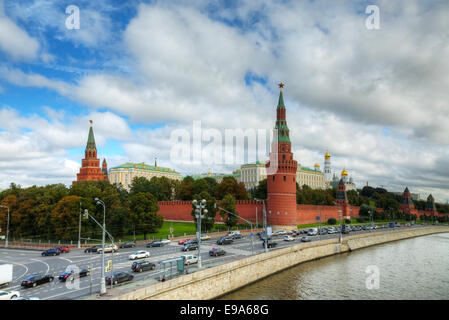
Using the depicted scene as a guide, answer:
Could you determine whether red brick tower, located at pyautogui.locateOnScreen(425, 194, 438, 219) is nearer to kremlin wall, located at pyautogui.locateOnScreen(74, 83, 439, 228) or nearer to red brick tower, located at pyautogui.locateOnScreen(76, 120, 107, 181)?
kremlin wall, located at pyautogui.locateOnScreen(74, 83, 439, 228)

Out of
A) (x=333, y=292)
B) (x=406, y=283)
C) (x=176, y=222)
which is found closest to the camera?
(x=333, y=292)

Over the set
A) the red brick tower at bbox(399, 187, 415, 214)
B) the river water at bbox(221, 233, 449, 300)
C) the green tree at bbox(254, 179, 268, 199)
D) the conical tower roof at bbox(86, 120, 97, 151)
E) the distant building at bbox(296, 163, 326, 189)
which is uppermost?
the conical tower roof at bbox(86, 120, 97, 151)

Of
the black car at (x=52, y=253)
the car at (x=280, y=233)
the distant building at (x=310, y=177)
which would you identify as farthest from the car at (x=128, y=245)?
the distant building at (x=310, y=177)

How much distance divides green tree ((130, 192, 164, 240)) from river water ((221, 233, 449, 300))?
2033 centimetres

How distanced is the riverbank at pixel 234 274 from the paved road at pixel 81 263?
1.38 meters

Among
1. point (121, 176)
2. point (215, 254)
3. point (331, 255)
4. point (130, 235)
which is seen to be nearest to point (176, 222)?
point (130, 235)

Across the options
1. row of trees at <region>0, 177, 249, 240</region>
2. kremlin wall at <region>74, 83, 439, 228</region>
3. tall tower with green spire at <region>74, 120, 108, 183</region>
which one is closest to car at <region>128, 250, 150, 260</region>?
row of trees at <region>0, 177, 249, 240</region>

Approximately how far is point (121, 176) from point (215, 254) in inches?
4706

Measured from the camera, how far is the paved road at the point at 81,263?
2227 cm

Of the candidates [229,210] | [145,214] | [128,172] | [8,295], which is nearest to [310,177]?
[128,172]

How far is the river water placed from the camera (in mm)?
27766
